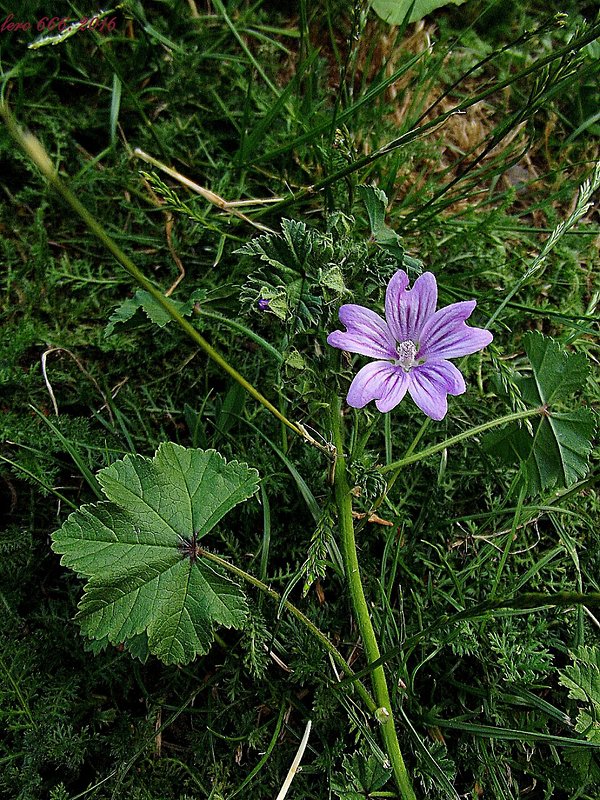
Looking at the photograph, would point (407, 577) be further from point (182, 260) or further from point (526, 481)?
point (182, 260)

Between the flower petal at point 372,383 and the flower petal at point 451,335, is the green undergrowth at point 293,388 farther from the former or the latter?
the flower petal at point 451,335

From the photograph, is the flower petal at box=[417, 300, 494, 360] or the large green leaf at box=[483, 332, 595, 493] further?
the large green leaf at box=[483, 332, 595, 493]

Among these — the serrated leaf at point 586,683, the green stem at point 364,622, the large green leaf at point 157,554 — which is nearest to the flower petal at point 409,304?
the green stem at point 364,622

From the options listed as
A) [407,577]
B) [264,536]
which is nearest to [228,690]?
[264,536]

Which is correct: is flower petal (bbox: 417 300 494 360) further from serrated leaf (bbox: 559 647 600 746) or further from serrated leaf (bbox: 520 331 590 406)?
serrated leaf (bbox: 559 647 600 746)

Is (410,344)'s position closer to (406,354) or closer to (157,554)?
(406,354)

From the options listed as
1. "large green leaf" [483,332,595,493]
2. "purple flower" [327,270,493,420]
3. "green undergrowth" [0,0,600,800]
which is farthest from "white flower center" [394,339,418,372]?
"large green leaf" [483,332,595,493]
